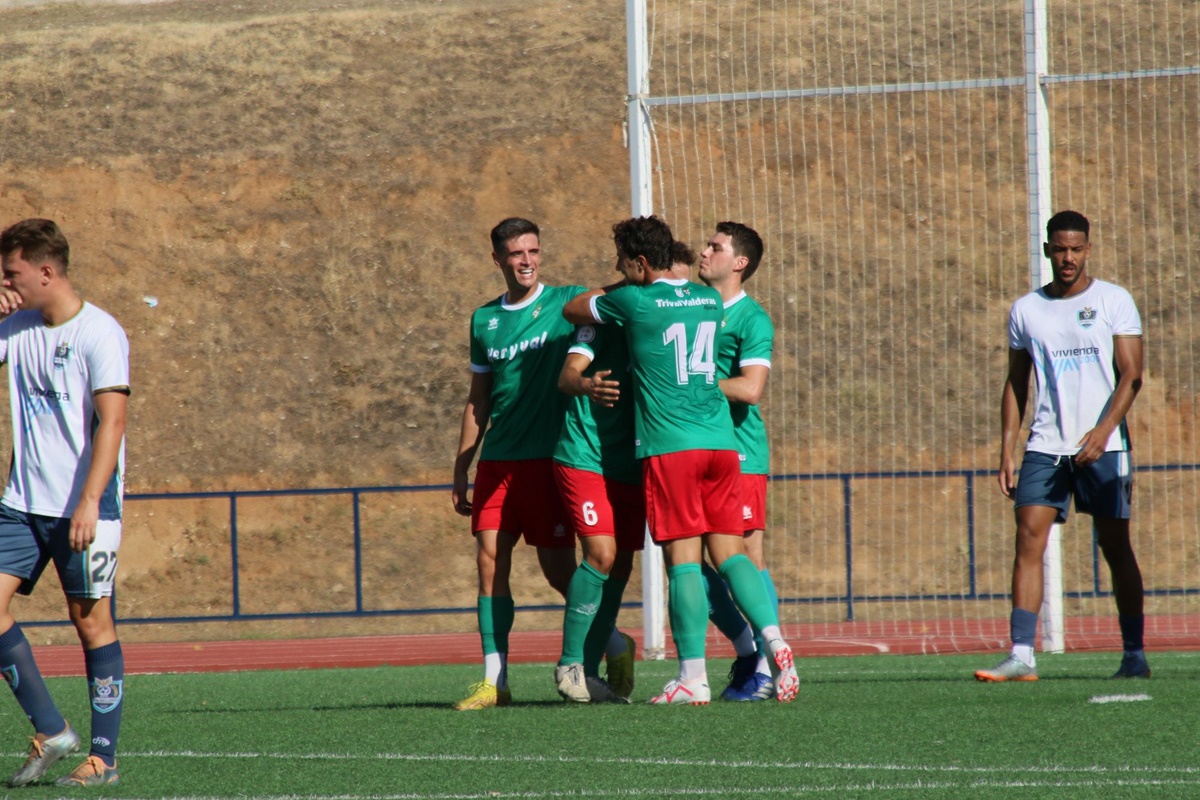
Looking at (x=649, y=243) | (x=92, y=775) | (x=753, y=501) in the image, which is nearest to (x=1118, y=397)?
(x=753, y=501)

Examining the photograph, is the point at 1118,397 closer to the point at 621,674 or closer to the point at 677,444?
the point at 677,444

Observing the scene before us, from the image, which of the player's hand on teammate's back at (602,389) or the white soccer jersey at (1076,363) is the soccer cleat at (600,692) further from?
the white soccer jersey at (1076,363)

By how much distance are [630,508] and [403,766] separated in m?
2.01

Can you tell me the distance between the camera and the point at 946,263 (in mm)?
19656

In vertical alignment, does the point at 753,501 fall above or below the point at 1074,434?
below

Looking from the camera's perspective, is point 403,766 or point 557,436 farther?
point 557,436

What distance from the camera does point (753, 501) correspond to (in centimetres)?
679

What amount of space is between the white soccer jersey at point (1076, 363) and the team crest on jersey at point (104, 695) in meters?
4.41

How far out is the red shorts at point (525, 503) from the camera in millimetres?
6527

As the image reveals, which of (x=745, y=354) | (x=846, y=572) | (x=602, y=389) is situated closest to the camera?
(x=602, y=389)

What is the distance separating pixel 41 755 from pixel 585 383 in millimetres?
2459

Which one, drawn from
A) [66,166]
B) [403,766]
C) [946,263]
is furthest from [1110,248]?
[403,766]

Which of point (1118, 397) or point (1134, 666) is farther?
point (1134, 666)

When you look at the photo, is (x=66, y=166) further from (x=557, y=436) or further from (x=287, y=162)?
(x=557, y=436)
